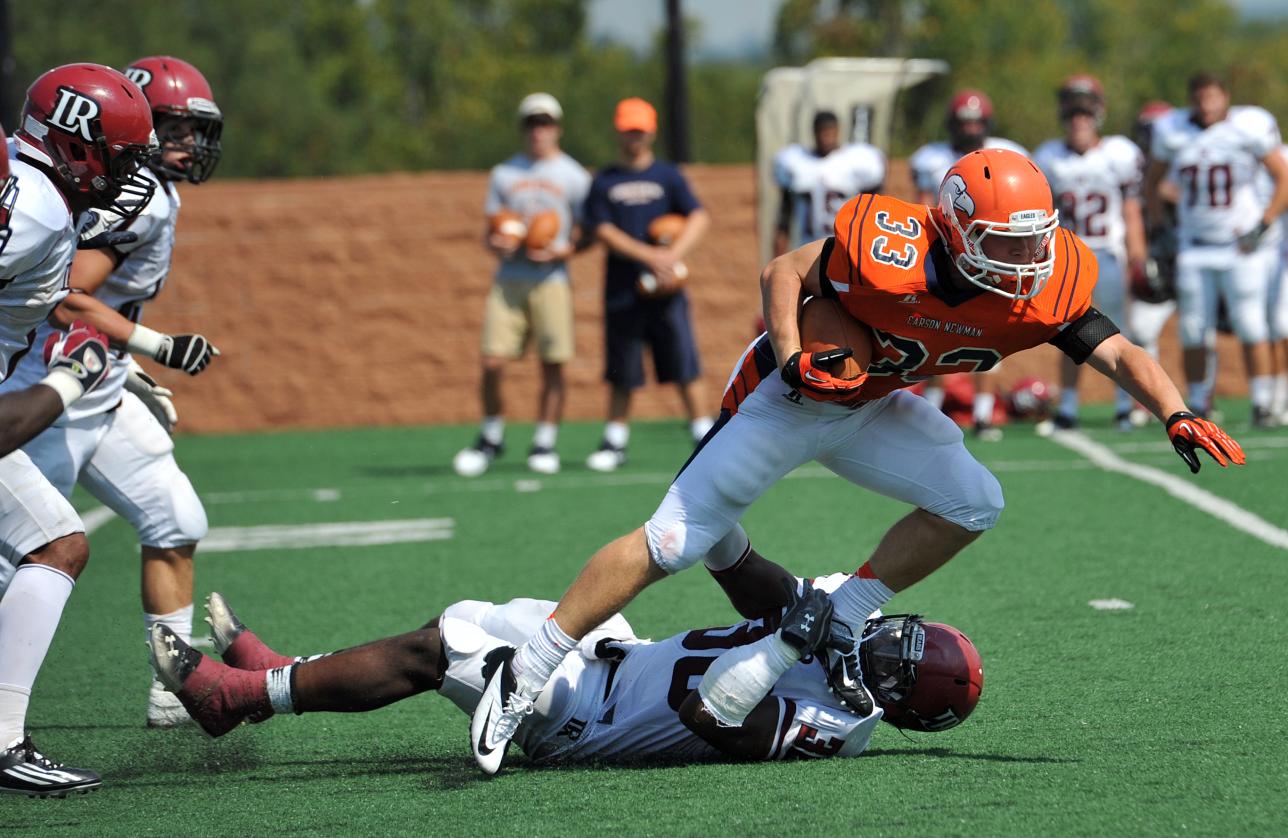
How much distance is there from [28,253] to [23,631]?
91 centimetres

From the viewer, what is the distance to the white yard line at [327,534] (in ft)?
23.7

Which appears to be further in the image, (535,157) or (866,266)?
(535,157)

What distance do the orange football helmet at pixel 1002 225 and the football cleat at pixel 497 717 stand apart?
1449 millimetres

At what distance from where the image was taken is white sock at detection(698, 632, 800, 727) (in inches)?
145

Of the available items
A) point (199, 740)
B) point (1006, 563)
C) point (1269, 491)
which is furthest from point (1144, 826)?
point (1269, 491)

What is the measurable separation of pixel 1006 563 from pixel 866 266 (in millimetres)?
2584

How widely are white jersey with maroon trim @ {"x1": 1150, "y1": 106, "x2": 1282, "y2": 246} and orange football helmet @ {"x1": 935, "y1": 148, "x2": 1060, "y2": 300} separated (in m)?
5.98

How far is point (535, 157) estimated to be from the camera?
9.59 m

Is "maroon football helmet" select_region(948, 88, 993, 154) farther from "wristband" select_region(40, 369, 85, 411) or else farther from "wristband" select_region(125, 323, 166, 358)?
"wristband" select_region(40, 369, 85, 411)

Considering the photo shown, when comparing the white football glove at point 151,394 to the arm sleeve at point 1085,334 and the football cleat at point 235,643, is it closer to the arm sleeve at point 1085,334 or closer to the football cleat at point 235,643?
the football cleat at point 235,643

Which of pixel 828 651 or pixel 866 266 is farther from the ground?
pixel 866 266

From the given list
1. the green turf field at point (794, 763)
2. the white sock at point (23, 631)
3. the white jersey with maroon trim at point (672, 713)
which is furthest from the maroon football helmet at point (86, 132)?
the white jersey with maroon trim at point (672, 713)

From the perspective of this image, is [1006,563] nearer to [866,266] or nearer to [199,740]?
[866,266]

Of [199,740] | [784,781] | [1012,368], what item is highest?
[784,781]
